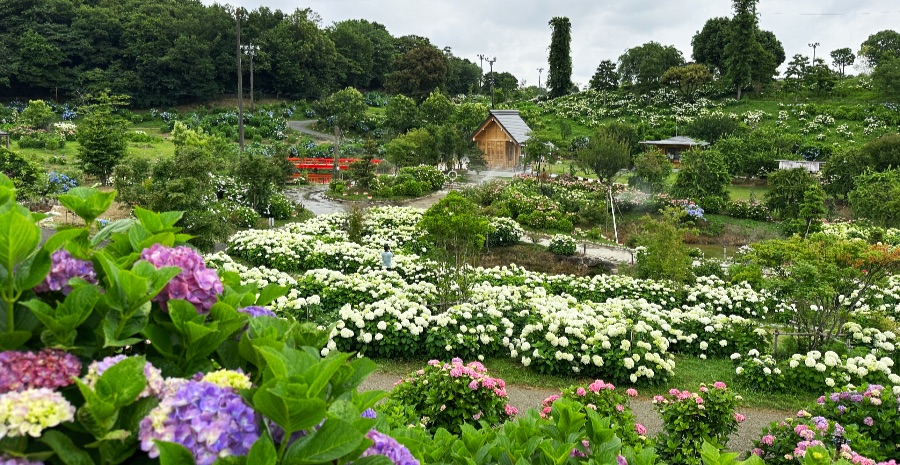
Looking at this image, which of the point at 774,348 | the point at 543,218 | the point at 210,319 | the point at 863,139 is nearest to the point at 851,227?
the point at 543,218

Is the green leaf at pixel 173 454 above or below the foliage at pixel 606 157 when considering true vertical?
below

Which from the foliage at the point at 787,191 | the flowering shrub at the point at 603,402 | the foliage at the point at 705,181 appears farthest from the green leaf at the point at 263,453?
the foliage at the point at 705,181

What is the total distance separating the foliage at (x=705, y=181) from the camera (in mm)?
22750

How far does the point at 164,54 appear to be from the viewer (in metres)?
50.6

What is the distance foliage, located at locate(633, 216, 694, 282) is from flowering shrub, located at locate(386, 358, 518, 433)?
7.30 meters

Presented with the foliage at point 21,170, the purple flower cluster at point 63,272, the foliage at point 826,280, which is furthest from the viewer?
the foliage at point 21,170

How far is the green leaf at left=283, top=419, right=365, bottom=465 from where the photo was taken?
41.1 inches

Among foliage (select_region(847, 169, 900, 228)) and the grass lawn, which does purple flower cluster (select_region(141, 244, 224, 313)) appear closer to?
the grass lawn

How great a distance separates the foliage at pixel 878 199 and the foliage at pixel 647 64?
3053 centimetres

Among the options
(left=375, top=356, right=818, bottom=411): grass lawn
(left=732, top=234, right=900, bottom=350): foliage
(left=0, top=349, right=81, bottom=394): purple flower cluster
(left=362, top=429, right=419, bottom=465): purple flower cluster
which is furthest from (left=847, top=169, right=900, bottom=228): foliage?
(left=0, top=349, right=81, bottom=394): purple flower cluster

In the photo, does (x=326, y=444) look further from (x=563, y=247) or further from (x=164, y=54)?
(x=164, y=54)

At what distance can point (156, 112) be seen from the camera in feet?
155

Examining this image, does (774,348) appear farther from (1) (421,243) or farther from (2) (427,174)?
(2) (427,174)

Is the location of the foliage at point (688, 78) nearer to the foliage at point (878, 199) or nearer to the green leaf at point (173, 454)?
the foliage at point (878, 199)
